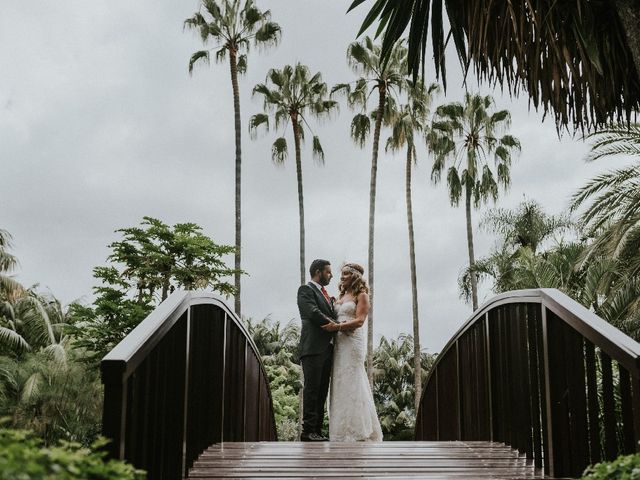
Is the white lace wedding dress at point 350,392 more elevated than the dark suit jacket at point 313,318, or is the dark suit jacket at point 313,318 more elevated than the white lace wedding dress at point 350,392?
the dark suit jacket at point 313,318

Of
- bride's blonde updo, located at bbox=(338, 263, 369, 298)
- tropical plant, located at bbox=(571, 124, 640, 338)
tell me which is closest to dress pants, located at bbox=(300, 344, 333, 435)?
bride's blonde updo, located at bbox=(338, 263, 369, 298)

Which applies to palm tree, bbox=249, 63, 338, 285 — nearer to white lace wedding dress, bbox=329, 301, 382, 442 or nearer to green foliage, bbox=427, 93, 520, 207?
green foliage, bbox=427, 93, 520, 207

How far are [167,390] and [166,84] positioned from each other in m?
66.4

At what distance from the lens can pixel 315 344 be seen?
27.1ft

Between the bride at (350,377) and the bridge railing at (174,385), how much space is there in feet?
7.63

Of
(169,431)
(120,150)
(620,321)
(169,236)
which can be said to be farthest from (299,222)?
(120,150)

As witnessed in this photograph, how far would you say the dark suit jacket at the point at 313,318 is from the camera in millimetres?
8086

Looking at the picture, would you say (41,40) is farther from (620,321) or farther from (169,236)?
(620,321)

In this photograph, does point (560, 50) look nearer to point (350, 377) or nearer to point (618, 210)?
point (350, 377)

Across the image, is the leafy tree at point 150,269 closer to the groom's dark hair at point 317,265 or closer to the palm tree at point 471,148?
the palm tree at point 471,148

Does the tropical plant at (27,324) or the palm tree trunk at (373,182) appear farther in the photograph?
the tropical plant at (27,324)

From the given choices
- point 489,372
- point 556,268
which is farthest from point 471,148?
point 489,372

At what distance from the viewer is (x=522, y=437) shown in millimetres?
4664

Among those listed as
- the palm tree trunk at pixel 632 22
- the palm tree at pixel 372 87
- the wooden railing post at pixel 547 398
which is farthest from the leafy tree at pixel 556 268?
the wooden railing post at pixel 547 398
